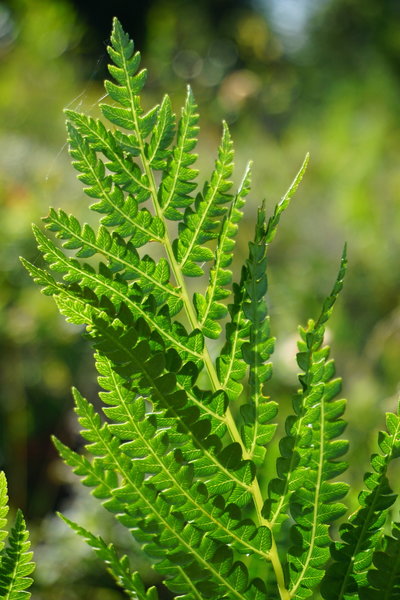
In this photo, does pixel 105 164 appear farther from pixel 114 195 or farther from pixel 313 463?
pixel 313 463

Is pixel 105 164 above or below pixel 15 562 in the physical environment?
above

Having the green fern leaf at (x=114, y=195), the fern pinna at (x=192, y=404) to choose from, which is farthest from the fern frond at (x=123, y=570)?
the green fern leaf at (x=114, y=195)

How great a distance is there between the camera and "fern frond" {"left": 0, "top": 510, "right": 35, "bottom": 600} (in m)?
0.27

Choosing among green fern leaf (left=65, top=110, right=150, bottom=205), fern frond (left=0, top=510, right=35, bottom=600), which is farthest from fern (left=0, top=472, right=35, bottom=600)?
green fern leaf (left=65, top=110, right=150, bottom=205)

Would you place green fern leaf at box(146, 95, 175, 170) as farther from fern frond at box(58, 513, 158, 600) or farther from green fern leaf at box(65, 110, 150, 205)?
fern frond at box(58, 513, 158, 600)

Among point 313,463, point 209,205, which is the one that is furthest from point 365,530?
point 209,205

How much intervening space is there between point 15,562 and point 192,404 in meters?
0.08

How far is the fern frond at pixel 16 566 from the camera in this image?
0.27 meters

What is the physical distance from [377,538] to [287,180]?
2.05 meters

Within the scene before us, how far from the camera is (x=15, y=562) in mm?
277

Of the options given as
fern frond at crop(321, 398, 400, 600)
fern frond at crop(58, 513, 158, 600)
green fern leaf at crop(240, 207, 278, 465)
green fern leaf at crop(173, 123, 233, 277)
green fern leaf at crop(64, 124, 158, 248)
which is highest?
green fern leaf at crop(173, 123, 233, 277)

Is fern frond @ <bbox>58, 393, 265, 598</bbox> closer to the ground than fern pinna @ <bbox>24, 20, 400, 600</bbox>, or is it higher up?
closer to the ground

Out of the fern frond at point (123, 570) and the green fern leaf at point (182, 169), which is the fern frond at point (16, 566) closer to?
the fern frond at point (123, 570)

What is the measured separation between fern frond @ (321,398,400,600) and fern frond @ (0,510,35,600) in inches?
4.1
